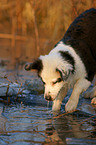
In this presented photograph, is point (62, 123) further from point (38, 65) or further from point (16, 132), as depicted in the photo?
point (38, 65)

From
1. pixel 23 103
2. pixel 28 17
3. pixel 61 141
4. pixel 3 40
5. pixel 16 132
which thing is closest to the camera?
pixel 61 141

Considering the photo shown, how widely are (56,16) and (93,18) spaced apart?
6186 millimetres

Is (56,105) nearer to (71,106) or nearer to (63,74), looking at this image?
(71,106)

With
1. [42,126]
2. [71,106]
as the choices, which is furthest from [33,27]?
[42,126]

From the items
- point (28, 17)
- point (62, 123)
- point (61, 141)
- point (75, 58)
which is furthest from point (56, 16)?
point (61, 141)

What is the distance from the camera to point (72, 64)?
174 inches

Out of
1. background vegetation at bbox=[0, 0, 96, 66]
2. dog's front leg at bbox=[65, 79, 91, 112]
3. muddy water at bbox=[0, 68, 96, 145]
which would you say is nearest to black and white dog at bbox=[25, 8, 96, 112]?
dog's front leg at bbox=[65, 79, 91, 112]

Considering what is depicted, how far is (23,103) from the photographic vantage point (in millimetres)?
4816

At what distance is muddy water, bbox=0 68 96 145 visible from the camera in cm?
298

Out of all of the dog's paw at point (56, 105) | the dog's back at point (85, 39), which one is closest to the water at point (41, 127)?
the dog's paw at point (56, 105)

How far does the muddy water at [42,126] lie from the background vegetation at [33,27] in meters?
4.34

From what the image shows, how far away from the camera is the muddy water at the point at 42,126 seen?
2.98m

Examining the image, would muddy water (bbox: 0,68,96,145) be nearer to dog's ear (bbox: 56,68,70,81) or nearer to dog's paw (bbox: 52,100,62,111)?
dog's paw (bbox: 52,100,62,111)

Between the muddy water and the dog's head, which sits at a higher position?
the dog's head
